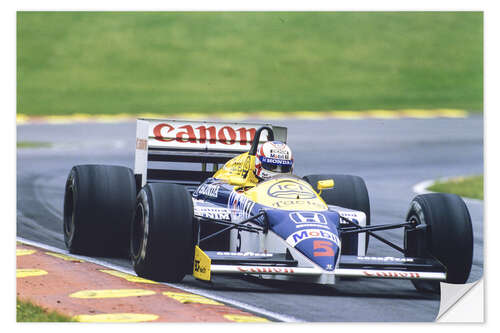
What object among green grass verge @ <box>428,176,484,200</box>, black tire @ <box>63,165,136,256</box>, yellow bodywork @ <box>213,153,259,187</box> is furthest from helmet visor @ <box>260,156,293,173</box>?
green grass verge @ <box>428,176,484,200</box>

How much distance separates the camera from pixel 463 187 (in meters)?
16.9

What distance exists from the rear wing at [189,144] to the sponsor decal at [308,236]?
2.99 meters

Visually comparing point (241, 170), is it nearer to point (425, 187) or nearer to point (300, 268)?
point (300, 268)

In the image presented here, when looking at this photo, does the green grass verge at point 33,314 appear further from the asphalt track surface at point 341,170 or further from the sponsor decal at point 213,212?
the sponsor decal at point 213,212

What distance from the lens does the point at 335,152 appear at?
2202cm

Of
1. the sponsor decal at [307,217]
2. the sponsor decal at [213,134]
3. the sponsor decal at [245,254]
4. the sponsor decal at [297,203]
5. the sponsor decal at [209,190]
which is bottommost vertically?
the sponsor decal at [245,254]

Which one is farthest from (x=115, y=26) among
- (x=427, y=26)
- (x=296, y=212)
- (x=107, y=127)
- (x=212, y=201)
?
(x=296, y=212)

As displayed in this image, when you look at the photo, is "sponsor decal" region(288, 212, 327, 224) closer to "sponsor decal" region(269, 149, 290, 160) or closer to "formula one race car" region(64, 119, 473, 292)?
"formula one race car" region(64, 119, 473, 292)

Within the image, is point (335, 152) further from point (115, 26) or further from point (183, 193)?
point (183, 193)

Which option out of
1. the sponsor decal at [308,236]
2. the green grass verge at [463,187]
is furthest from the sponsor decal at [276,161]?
the green grass verge at [463,187]

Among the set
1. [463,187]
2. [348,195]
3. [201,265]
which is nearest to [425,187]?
[463,187]

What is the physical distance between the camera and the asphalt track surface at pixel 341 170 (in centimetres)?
789
